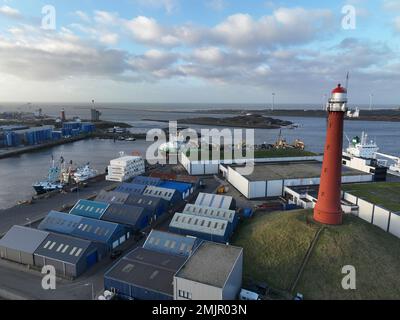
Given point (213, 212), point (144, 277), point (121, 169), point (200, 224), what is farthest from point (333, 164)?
point (121, 169)

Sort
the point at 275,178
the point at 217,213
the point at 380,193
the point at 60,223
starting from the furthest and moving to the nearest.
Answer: the point at 275,178 < the point at 380,193 < the point at 217,213 < the point at 60,223

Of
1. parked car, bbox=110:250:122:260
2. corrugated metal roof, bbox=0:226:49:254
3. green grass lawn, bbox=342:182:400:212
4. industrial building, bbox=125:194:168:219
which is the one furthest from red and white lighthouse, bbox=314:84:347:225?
corrugated metal roof, bbox=0:226:49:254

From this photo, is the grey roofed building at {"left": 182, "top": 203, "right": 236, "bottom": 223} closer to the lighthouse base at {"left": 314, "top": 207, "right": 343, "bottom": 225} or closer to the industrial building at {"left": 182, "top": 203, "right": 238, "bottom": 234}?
the industrial building at {"left": 182, "top": 203, "right": 238, "bottom": 234}

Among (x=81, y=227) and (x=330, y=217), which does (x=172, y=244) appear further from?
(x=330, y=217)

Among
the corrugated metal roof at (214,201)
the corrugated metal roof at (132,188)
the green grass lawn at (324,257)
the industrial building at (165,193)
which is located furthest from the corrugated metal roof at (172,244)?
the corrugated metal roof at (132,188)

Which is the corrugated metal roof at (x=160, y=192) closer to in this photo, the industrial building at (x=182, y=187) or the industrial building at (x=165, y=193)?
the industrial building at (x=165, y=193)
